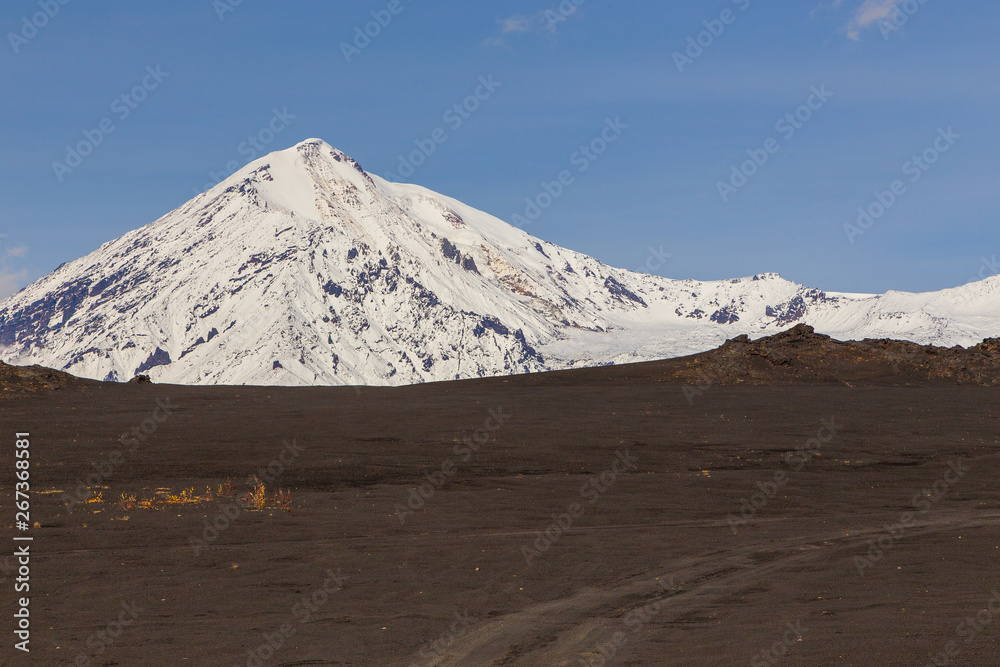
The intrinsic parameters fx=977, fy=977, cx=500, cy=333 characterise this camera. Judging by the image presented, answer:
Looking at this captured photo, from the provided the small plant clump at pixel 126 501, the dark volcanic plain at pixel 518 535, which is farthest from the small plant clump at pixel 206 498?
the dark volcanic plain at pixel 518 535

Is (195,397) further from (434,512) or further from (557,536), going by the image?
(557,536)

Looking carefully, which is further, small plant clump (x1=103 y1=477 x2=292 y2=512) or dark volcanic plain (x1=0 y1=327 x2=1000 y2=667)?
small plant clump (x1=103 y1=477 x2=292 y2=512)

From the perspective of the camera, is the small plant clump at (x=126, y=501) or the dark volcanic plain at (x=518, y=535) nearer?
the dark volcanic plain at (x=518, y=535)

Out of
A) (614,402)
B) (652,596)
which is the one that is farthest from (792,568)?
(614,402)

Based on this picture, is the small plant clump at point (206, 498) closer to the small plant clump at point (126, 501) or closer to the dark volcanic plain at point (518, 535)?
the small plant clump at point (126, 501)

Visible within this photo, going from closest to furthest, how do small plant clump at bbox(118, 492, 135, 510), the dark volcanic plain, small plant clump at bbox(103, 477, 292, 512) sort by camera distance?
1. the dark volcanic plain
2. small plant clump at bbox(118, 492, 135, 510)
3. small plant clump at bbox(103, 477, 292, 512)

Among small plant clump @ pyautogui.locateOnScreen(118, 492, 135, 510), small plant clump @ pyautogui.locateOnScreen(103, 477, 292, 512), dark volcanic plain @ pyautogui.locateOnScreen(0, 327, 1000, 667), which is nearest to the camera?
dark volcanic plain @ pyautogui.locateOnScreen(0, 327, 1000, 667)

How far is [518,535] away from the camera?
63.2 ft

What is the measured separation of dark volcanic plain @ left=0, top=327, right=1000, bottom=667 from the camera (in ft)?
40.4

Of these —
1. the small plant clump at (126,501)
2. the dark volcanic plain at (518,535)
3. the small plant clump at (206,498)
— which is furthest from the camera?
the small plant clump at (206,498)

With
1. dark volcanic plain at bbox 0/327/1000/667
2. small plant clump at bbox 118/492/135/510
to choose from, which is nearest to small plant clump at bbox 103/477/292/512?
small plant clump at bbox 118/492/135/510

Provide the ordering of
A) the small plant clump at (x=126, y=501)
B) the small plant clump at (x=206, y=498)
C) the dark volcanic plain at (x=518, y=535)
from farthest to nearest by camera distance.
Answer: the small plant clump at (x=206, y=498) → the small plant clump at (x=126, y=501) → the dark volcanic plain at (x=518, y=535)

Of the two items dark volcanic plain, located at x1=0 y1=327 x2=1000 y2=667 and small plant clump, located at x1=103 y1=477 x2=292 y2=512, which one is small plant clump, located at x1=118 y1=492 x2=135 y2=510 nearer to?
small plant clump, located at x1=103 y1=477 x2=292 y2=512

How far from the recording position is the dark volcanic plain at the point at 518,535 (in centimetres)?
1230
